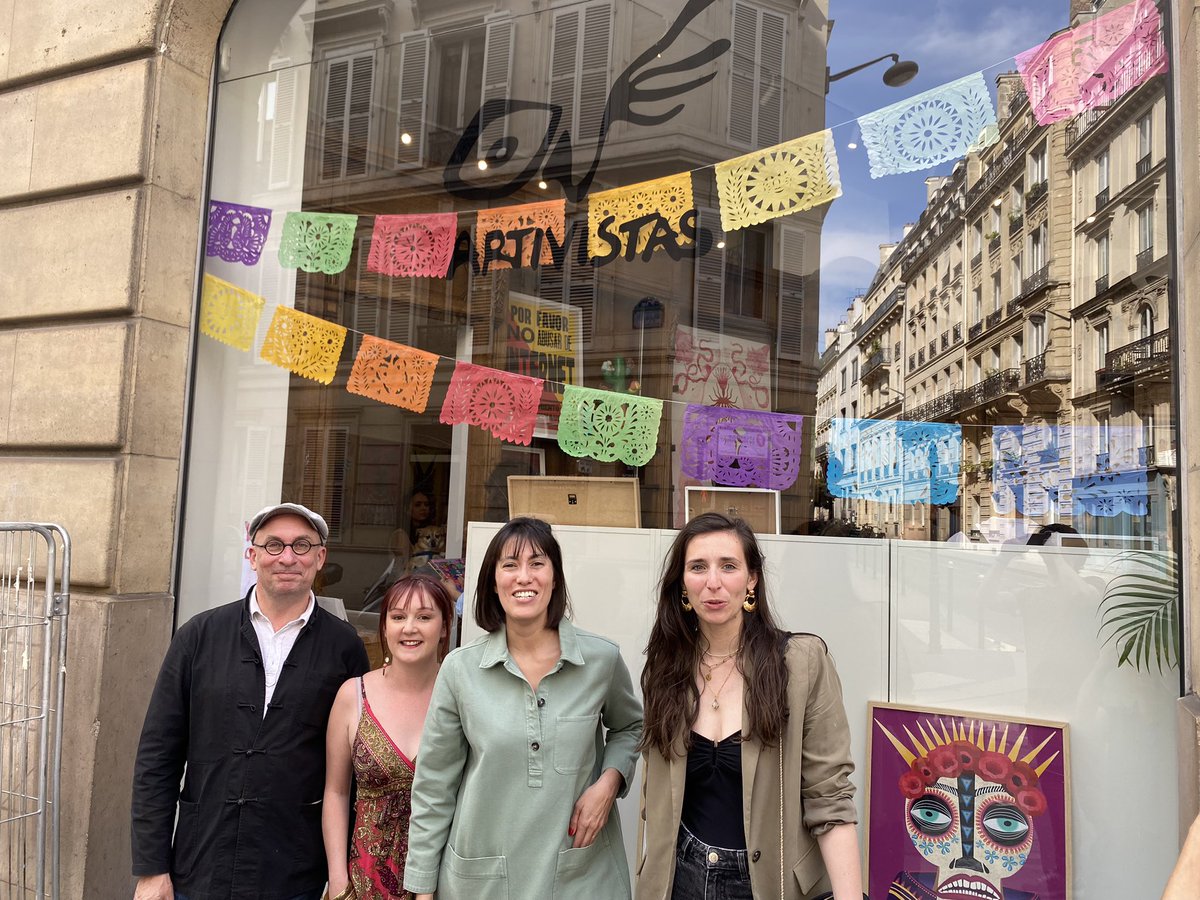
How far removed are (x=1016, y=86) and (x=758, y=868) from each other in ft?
10.6

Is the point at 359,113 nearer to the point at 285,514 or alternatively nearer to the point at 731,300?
the point at 731,300

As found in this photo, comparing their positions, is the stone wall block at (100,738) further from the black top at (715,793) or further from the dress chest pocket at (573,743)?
the black top at (715,793)

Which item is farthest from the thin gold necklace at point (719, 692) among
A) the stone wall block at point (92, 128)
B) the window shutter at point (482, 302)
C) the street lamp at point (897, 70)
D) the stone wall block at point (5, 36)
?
the stone wall block at point (5, 36)

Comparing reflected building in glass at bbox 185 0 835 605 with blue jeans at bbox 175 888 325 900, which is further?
reflected building in glass at bbox 185 0 835 605

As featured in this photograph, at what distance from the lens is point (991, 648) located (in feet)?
10.8

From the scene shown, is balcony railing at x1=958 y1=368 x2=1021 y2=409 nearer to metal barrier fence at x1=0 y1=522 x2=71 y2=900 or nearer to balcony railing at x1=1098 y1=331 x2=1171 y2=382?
balcony railing at x1=1098 y1=331 x2=1171 y2=382

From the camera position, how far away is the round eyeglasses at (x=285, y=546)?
296cm

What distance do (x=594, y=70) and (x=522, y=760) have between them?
13.4 ft

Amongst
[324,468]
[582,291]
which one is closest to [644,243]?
[582,291]

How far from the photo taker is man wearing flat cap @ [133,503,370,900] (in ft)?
9.12

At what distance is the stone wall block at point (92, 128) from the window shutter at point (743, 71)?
3185mm

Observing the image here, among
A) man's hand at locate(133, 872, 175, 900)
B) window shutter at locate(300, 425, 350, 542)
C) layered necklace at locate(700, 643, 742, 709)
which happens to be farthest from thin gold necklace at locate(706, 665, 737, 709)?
window shutter at locate(300, 425, 350, 542)

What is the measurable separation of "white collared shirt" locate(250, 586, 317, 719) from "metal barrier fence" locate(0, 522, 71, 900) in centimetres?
164

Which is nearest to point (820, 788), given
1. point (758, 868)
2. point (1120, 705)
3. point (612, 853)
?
point (758, 868)
